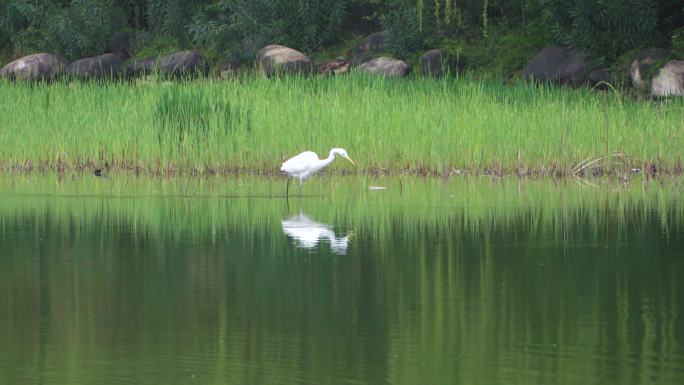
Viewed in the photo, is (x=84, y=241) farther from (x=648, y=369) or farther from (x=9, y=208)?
(x=648, y=369)

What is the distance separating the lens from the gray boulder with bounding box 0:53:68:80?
102 ft

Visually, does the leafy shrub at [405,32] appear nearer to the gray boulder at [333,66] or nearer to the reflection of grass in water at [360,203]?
the gray boulder at [333,66]

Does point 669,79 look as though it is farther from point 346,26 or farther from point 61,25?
point 61,25

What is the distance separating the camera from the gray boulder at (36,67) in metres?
31.2

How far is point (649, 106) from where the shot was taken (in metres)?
20.0

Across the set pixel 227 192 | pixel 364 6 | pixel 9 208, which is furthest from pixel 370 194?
pixel 364 6

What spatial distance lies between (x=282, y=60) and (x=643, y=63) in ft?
24.4

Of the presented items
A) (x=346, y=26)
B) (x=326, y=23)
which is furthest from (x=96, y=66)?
(x=346, y=26)

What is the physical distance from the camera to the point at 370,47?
31.0 metres

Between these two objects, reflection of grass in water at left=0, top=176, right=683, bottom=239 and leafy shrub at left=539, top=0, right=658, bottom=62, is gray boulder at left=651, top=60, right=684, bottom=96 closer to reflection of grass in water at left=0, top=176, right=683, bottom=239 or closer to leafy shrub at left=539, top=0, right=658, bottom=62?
leafy shrub at left=539, top=0, right=658, bottom=62

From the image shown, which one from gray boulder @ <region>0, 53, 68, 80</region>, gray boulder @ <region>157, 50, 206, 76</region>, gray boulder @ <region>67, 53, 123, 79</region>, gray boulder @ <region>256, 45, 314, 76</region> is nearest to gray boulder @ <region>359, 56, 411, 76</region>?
gray boulder @ <region>256, 45, 314, 76</region>

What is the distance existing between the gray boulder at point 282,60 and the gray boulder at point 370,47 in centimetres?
187

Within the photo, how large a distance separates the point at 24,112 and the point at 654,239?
39.5 feet

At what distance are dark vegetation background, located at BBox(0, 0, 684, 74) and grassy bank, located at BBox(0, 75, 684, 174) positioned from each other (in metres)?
5.51
